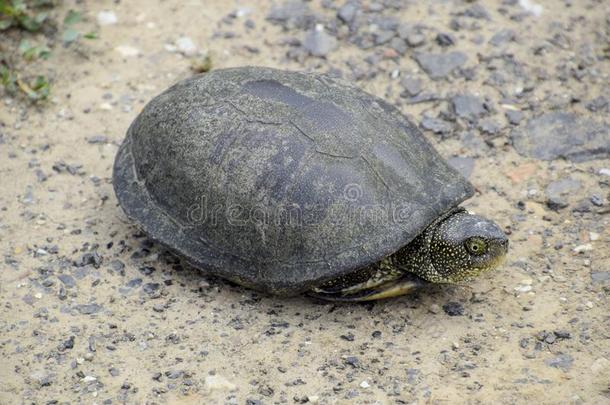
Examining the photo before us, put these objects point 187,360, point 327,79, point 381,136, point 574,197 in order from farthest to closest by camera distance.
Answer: point 574,197, point 327,79, point 381,136, point 187,360

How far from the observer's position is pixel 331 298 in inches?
173

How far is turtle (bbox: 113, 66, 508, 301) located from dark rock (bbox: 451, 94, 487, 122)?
1.31 metres

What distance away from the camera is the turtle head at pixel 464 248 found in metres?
4.24

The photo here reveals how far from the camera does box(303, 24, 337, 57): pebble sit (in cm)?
644

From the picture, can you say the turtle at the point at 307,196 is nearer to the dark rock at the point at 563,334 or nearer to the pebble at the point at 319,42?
the dark rock at the point at 563,334

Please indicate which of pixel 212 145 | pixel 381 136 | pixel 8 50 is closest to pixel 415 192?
pixel 381 136

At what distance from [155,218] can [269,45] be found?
238 centimetres

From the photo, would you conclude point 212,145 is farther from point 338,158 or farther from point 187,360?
point 187,360

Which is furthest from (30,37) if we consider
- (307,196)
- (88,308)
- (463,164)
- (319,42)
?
(463,164)

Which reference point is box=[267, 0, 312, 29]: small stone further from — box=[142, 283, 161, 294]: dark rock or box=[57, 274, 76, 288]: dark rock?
box=[57, 274, 76, 288]: dark rock

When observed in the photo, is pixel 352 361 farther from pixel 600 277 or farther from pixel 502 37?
pixel 502 37

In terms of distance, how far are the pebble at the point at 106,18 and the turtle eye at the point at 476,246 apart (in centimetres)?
390

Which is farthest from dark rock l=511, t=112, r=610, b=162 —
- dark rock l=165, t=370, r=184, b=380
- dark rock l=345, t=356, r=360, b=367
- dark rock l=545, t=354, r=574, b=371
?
dark rock l=165, t=370, r=184, b=380

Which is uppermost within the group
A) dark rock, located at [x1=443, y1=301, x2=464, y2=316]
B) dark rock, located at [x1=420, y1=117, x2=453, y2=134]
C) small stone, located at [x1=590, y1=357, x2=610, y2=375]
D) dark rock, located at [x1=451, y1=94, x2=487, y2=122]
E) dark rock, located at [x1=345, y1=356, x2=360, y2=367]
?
dark rock, located at [x1=451, y1=94, x2=487, y2=122]
